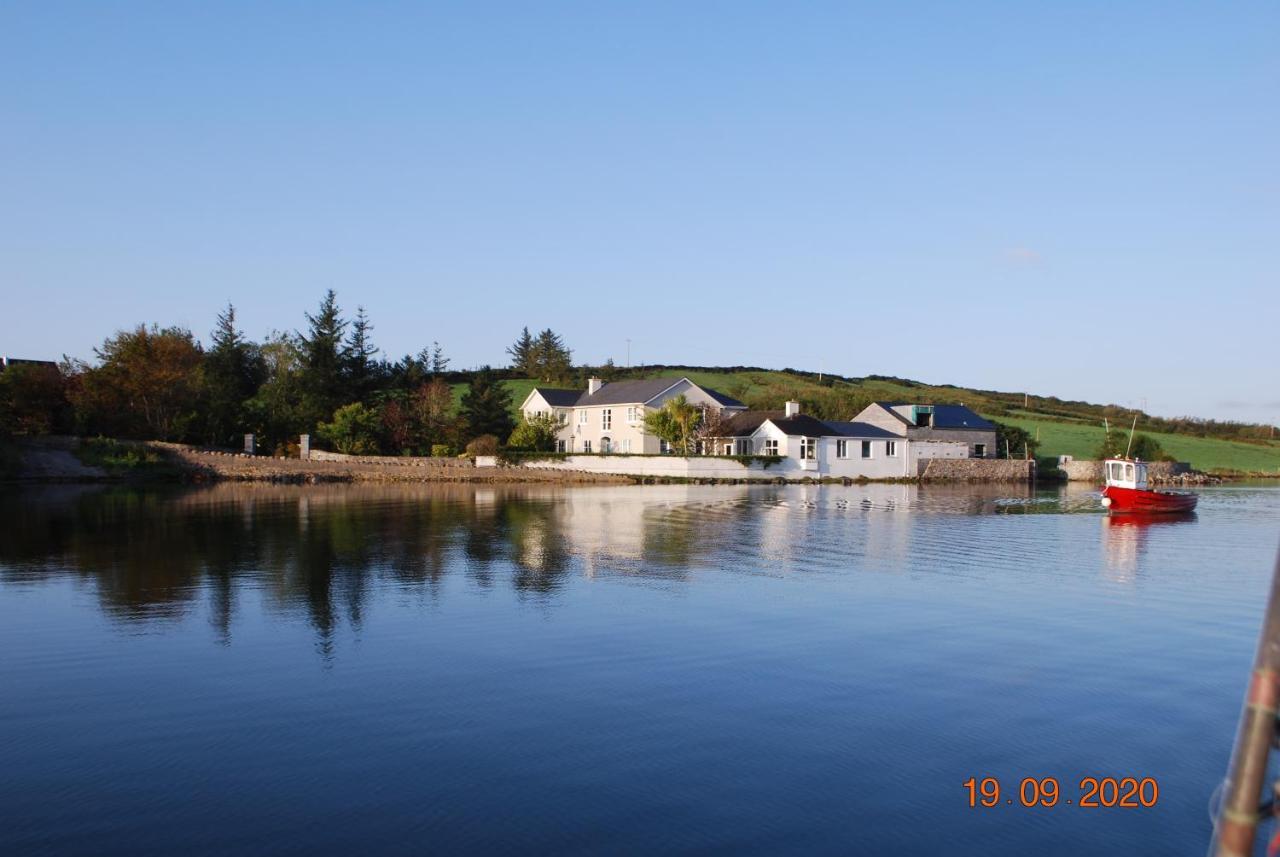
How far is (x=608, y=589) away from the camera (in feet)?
56.0

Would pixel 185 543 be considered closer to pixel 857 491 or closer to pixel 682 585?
pixel 682 585

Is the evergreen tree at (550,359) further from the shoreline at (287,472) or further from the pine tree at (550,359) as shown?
the shoreline at (287,472)

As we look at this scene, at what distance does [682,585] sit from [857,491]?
116 feet

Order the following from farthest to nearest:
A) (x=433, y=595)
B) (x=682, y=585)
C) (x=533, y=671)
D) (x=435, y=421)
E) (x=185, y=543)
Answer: (x=435, y=421)
(x=185, y=543)
(x=682, y=585)
(x=433, y=595)
(x=533, y=671)

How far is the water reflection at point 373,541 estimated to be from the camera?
55.0 ft

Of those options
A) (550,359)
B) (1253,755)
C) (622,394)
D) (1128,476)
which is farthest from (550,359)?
(1253,755)

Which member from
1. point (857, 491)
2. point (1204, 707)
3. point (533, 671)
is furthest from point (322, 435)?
point (1204, 707)

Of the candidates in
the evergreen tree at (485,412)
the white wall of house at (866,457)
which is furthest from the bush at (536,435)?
the white wall of house at (866,457)

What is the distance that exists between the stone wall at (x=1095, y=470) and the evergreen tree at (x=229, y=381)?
55.5 meters

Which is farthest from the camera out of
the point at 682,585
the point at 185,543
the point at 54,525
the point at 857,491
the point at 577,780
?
the point at 857,491

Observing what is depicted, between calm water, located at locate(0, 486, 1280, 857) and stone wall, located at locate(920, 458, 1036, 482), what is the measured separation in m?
43.8

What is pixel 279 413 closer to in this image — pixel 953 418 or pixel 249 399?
pixel 249 399

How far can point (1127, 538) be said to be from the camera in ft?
91.6

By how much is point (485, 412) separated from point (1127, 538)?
4494 centimetres
